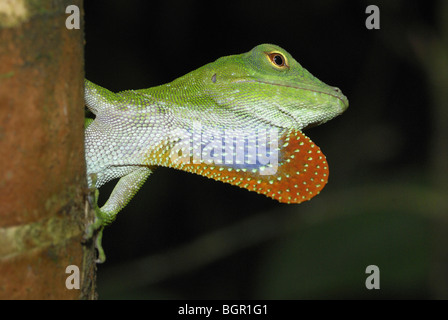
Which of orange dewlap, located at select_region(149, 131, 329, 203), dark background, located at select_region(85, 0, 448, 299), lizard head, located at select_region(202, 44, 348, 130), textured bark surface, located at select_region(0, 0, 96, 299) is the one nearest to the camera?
textured bark surface, located at select_region(0, 0, 96, 299)

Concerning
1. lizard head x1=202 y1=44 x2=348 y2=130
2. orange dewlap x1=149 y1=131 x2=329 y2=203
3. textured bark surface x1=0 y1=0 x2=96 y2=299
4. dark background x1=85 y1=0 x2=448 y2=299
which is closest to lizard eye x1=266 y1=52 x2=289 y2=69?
lizard head x1=202 y1=44 x2=348 y2=130

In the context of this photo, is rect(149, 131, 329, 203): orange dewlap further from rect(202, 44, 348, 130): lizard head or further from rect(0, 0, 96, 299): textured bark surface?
rect(0, 0, 96, 299): textured bark surface

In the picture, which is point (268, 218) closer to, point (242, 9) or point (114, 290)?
point (114, 290)

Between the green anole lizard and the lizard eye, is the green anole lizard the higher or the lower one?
the lower one

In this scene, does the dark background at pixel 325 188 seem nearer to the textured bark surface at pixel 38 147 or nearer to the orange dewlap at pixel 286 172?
the orange dewlap at pixel 286 172

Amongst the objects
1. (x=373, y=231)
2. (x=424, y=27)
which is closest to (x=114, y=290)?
(x=373, y=231)

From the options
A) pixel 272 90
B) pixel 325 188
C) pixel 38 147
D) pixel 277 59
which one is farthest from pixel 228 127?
pixel 325 188

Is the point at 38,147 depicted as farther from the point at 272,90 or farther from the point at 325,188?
the point at 325,188
